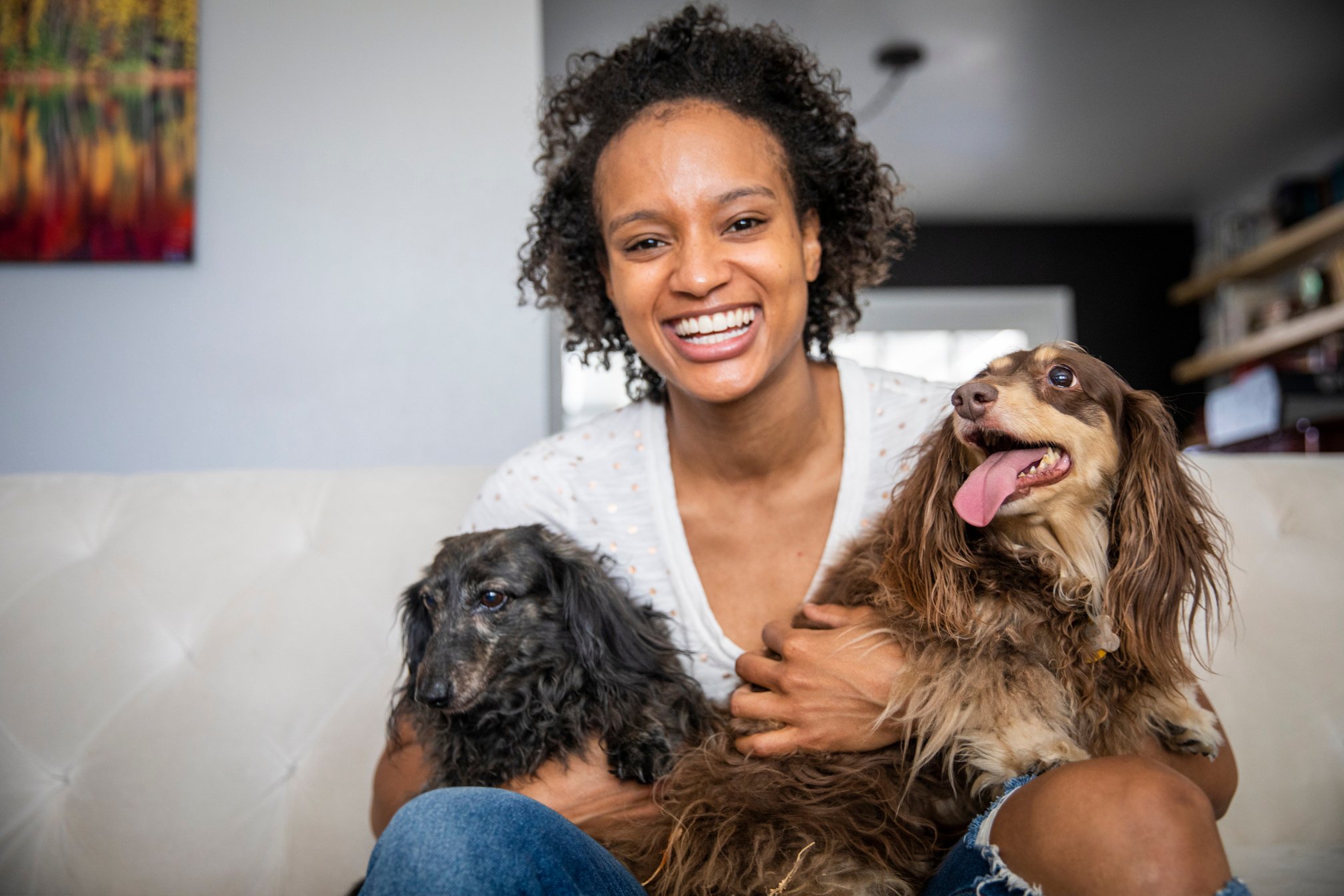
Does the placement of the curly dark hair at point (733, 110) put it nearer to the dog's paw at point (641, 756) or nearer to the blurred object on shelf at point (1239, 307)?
the dog's paw at point (641, 756)

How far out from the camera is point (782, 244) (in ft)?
5.51

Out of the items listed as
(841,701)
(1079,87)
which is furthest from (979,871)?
(1079,87)

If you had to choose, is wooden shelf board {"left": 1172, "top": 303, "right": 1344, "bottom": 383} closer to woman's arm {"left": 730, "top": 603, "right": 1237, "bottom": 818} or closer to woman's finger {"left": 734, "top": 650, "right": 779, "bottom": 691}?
woman's arm {"left": 730, "top": 603, "right": 1237, "bottom": 818}

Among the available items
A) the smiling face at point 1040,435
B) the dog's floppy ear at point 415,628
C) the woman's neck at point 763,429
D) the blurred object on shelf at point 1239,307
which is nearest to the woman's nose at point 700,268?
the woman's neck at point 763,429

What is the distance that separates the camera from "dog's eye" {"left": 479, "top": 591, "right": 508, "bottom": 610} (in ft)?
5.29

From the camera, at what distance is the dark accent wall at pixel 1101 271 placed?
325 inches

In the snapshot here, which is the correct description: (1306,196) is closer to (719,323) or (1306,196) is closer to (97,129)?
(719,323)

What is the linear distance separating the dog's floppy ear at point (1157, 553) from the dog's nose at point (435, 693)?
3.17ft

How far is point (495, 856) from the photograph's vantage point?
39.0 inches

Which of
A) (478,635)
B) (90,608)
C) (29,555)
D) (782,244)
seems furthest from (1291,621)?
(29,555)

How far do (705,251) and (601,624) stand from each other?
2.13ft

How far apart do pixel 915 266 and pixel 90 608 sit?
7378 mm

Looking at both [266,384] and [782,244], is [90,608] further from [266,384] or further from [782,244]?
[782,244]

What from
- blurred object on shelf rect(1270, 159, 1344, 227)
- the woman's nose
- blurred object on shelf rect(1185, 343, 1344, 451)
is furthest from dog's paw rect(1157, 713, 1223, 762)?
blurred object on shelf rect(1270, 159, 1344, 227)
